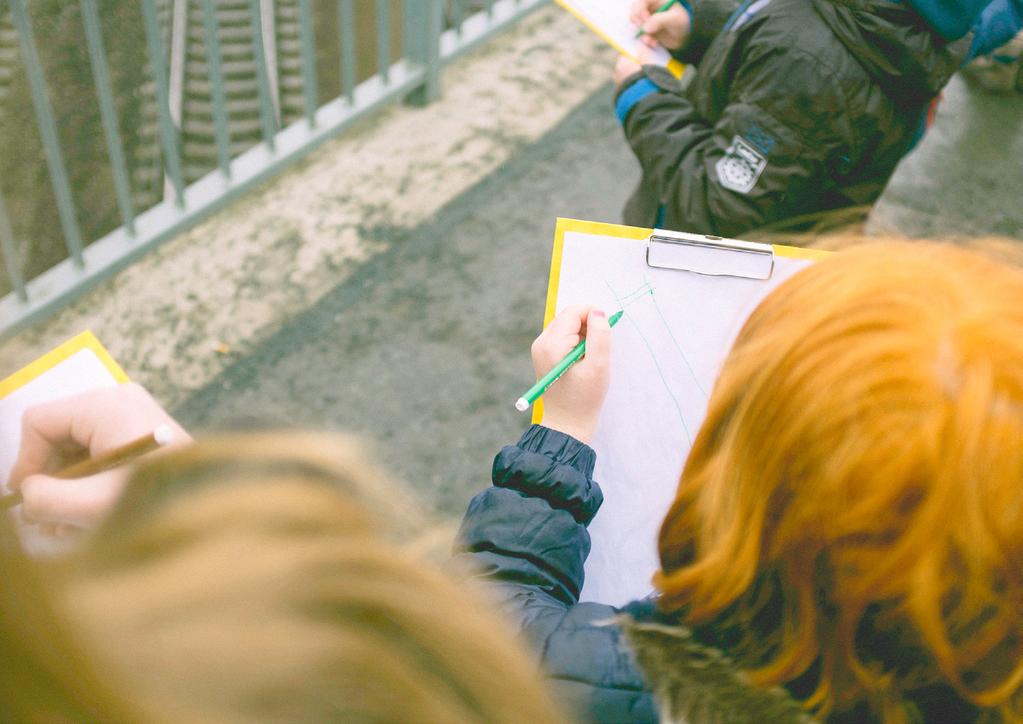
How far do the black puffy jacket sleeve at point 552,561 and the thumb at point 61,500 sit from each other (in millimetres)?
441

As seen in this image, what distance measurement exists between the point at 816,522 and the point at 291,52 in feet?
19.7

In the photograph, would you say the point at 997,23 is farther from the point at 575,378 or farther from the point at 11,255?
the point at 11,255

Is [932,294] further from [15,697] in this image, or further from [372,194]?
[372,194]

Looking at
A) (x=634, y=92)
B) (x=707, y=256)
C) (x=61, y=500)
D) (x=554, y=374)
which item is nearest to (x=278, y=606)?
(x=61, y=500)

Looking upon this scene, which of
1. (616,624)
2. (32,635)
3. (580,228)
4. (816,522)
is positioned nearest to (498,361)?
(580,228)

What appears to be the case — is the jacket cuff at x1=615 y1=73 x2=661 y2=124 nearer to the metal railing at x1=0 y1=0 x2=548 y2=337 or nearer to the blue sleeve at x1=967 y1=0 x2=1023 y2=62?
the blue sleeve at x1=967 y1=0 x2=1023 y2=62

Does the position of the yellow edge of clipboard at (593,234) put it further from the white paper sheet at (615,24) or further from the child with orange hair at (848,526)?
the white paper sheet at (615,24)

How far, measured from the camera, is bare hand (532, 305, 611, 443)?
131 centimetres

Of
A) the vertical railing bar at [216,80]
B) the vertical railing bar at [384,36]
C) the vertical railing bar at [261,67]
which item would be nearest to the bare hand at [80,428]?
the vertical railing bar at [216,80]

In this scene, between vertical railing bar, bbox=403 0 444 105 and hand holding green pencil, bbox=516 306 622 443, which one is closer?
hand holding green pencil, bbox=516 306 622 443

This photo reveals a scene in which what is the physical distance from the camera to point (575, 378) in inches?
51.9

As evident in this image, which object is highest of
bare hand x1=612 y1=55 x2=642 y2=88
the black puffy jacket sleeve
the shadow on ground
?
bare hand x1=612 y1=55 x2=642 y2=88

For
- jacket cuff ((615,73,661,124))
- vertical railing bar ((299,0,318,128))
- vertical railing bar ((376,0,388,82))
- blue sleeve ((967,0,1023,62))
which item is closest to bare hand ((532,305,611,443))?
jacket cuff ((615,73,661,124))

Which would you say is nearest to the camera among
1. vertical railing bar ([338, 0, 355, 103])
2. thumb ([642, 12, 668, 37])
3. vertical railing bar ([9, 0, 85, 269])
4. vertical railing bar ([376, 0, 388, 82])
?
thumb ([642, 12, 668, 37])
